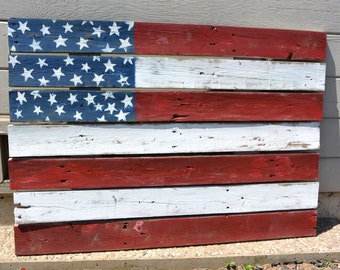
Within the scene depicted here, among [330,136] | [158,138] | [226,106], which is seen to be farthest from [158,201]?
[330,136]

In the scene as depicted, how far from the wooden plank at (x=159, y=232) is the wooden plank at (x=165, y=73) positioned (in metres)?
0.92

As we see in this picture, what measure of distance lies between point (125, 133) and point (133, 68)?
0.42 metres

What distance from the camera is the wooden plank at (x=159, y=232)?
2566 millimetres

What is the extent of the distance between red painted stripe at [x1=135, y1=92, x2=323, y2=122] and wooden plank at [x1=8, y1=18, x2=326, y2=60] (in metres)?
0.27

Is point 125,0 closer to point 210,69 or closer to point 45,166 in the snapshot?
point 210,69

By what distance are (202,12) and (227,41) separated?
11.5 inches

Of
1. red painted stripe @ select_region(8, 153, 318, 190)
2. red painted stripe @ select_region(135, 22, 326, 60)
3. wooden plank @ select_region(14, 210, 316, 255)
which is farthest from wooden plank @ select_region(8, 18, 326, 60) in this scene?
wooden plank @ select_region(14, 210, 316, 255)

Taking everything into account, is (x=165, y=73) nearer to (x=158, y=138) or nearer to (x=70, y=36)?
(x=158, y=138)

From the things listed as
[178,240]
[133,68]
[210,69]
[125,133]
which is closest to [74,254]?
[178,240]

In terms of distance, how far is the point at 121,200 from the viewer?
2584 millimetres

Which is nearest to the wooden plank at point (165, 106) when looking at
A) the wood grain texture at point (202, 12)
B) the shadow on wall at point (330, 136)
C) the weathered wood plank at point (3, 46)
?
the shadow on wall at point (330, 136)

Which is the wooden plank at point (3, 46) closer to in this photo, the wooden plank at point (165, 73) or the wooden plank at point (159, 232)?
the wooden plank at point (165, 73)

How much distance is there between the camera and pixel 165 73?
253cm

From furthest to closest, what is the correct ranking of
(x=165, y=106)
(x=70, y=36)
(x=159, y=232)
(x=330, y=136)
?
(x=330, y=136), (x=159, y=232), (x=165, y=106), (x=70, y=36)
